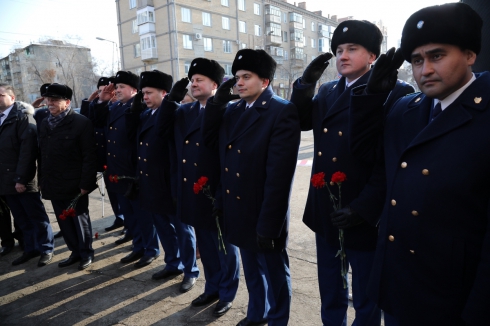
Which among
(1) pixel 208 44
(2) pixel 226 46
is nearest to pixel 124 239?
(1) pixel 208 44

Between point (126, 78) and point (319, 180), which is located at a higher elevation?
point (126, 78)

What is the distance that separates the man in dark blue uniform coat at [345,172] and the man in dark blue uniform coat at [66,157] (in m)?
2.95

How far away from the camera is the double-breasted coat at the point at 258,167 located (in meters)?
2.40

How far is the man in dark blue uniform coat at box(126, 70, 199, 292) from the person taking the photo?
145 inches

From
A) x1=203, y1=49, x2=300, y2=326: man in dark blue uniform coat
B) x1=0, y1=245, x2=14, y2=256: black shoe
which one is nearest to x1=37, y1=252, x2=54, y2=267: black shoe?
x1=0, y1=245, x2=14, y2=256: black shoe

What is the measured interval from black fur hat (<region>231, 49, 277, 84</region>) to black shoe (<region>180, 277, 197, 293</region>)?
2.25 m

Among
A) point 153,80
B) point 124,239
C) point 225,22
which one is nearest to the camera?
point 153,80

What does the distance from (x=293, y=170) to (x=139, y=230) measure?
273cm

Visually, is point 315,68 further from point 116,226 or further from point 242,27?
point 242,27

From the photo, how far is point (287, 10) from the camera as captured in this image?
43.3 meters

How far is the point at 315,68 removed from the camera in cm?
243

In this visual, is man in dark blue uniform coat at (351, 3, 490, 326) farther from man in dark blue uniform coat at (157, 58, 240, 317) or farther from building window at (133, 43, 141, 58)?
building window at (133, 43, 141, 58)

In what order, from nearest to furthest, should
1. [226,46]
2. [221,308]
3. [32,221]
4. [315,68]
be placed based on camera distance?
[315,68] < [221,308] < [32,221] < [226,46]

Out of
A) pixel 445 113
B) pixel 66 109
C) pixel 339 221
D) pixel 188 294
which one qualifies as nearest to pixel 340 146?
pixel 339 221
